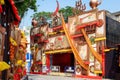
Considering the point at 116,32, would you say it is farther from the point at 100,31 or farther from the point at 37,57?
the point at 37,57

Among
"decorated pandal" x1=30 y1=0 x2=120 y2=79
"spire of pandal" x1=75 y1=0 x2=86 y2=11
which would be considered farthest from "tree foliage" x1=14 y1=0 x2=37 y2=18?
"spire of pandal" x1=75 y1=0 x2=86 y2=11

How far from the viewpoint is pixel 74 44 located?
30.0 metres

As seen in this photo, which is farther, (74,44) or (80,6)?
(80,6)

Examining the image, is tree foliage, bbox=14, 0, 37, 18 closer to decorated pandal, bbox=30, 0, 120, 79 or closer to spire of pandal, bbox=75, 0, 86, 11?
decorated pandal, bbox=30, 0, 120, 79

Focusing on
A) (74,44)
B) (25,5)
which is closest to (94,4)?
(74,44)

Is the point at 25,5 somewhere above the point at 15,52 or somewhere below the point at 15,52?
above

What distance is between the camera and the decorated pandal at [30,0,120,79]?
88.6 ft

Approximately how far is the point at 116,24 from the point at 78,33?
13.5 feet

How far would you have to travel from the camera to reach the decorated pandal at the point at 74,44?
2700 cm

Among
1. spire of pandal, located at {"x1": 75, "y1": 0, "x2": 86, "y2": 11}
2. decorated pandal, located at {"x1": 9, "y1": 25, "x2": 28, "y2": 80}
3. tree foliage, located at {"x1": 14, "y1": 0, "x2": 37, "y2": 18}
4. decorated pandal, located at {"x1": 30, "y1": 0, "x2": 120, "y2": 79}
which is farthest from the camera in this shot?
spire of pandal, located at {"x1": 75, "y1": 0, "x2": 86, "y2": 11}

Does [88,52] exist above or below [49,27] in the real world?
below

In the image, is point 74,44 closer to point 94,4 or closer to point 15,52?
point 94,4

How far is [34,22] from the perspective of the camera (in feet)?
128

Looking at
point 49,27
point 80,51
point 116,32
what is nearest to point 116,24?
point 116,32
